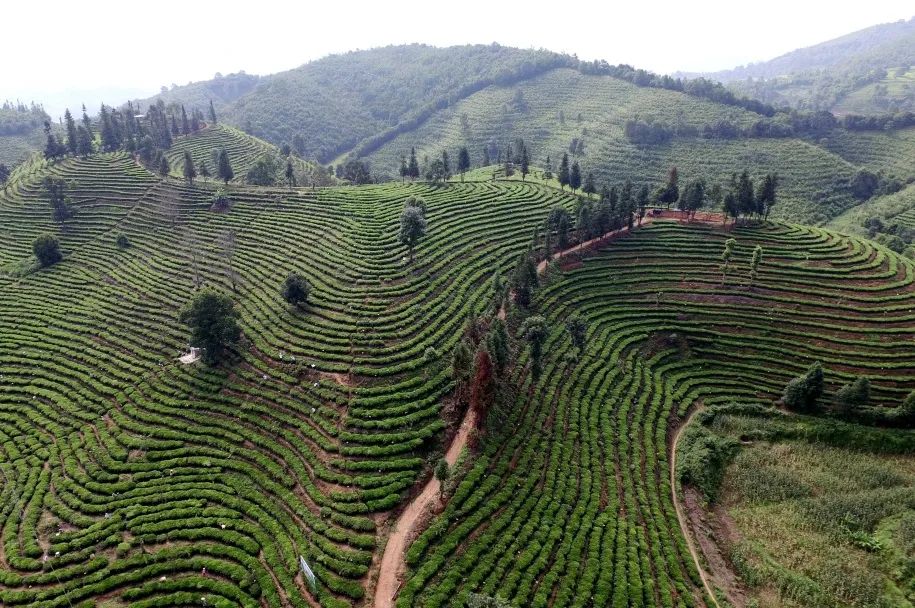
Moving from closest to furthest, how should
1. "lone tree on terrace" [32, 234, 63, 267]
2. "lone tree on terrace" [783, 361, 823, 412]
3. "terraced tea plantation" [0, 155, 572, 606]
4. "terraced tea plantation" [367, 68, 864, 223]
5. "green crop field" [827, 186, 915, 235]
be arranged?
"terraced tea plantation" [0, 155, 572, 606] < "lone tree on terrace" [783, 361, 823, 412] < "lone tree on terrace" [32, 234, 63, 267] < "green crop field" [827, 186, 915, 235] < "terraced tea plantation" [367, 68, 864, 223]

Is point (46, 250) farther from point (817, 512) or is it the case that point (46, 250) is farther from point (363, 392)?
point (817, 512)

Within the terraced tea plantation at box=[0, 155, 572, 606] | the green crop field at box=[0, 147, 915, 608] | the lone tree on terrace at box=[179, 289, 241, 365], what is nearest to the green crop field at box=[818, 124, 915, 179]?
the green crop field at box=[0, 147, 915, 608]

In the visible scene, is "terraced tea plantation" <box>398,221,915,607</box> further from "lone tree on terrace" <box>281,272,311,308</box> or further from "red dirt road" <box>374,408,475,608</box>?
"lone tree on terrace" <box>281,272,311,308</box>

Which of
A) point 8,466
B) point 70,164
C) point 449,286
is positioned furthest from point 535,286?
point 70,164

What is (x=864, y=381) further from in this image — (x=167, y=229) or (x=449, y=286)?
(x=167, y=229)

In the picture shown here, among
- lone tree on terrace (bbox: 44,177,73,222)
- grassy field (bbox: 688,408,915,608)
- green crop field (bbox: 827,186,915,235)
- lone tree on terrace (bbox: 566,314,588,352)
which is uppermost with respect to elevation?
lone tree on terrace (bbox: 44,177,73,222)

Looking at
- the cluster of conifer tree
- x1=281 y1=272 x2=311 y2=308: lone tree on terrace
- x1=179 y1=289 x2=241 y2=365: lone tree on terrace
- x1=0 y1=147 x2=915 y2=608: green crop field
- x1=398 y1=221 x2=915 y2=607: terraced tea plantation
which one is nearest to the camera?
x1=0 y1=147 x2=915 y2=608: green crop field

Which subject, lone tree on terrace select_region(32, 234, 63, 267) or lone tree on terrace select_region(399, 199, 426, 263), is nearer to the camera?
lone tree on terrace select_region(399, 199, 426, 263)
